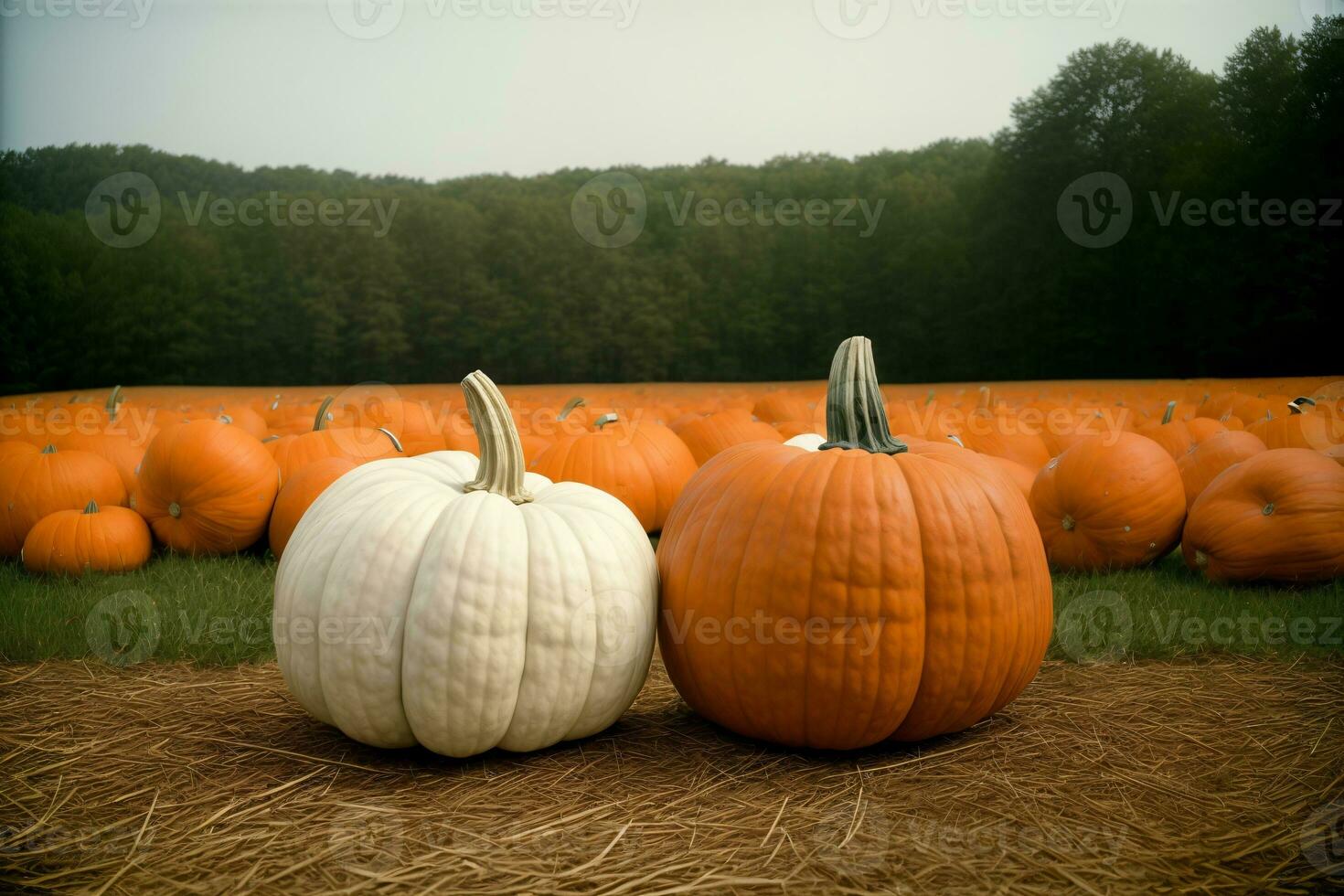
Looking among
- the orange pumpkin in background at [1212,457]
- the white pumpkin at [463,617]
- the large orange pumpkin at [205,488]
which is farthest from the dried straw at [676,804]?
the orange pumpkin in background at [1212,457]

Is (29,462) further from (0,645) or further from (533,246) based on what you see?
(533,246)

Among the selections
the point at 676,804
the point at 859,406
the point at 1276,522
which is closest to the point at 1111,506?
the point at 1276,522

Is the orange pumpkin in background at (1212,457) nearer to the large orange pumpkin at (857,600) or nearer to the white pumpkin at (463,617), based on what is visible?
the large orange pumpkin at (857,600)

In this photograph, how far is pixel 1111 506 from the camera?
454 cm

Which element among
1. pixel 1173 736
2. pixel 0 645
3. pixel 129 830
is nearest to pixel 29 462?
pixel 0 645

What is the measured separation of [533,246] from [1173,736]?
2637cm

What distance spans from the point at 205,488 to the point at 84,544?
24.7 inches

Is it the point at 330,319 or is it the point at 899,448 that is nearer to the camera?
the point at 899,448

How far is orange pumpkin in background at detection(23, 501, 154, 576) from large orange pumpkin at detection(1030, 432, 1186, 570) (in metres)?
4.91

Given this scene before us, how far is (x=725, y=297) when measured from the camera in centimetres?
2725

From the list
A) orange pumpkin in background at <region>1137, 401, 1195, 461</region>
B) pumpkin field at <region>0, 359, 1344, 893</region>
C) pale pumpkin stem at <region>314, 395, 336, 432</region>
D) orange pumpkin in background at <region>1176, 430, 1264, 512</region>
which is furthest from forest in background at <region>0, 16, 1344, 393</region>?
pumpkin field at <region>0, 359, 1344, 893</region>

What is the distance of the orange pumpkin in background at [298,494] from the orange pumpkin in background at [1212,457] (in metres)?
4.86

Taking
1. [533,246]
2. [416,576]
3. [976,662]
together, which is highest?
[533,246]

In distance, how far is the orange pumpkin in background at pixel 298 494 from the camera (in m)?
4.84
